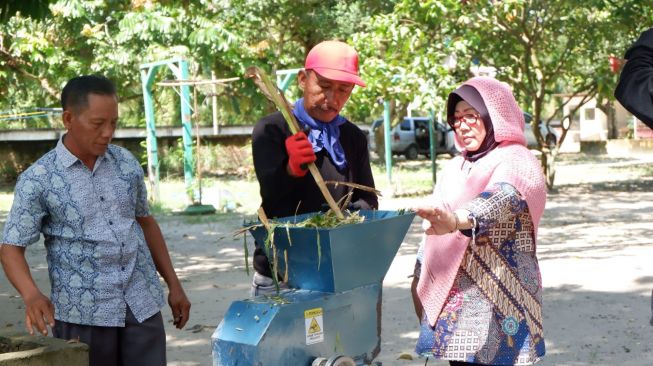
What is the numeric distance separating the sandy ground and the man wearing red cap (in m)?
0.54

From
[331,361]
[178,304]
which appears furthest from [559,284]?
[331,361]

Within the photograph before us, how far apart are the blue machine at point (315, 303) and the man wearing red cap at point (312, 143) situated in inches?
10.9

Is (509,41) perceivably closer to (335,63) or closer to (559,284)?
(559,284)

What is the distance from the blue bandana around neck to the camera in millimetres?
3422

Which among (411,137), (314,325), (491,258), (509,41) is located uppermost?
(509,41)

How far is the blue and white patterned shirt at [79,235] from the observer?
10.5ft

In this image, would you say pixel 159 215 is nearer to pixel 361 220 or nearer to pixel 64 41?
pixel 64 41

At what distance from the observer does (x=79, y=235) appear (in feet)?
10.5

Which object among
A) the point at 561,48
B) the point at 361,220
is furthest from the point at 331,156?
the point at 561,48

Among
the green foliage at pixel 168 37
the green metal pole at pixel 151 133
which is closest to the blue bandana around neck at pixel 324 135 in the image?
the green metal pole at pixel 151 133

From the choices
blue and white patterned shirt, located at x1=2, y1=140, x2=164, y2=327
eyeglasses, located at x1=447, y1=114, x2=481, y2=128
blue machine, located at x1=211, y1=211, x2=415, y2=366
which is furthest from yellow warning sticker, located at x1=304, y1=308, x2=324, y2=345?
eyeglasses, located at x1=447, y1=114, x2=481, y2=128

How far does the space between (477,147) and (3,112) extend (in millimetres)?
24190

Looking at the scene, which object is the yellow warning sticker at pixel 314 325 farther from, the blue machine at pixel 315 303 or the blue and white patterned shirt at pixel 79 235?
the blue and white patterned shirt at pixel 79 235

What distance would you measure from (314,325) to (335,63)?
94cm
